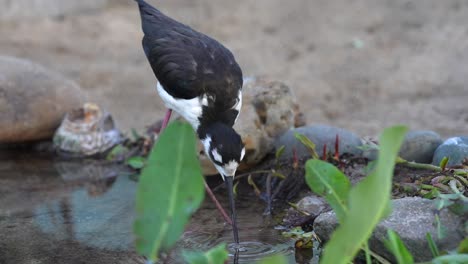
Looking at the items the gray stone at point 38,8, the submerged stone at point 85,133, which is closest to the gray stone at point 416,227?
the submerged stone at point 85,133

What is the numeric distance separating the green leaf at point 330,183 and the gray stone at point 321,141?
1525 millimetres

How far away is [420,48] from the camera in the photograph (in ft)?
26.3

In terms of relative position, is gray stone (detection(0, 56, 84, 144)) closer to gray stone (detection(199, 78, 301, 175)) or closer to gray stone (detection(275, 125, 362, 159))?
gray stone (detection(199, 78, 301, 175))

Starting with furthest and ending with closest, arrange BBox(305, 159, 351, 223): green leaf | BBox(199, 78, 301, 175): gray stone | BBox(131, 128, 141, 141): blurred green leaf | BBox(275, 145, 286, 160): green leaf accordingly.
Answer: BBox(131, 128, 141, 141): blurred green leaf → BBox(199, 78, 301, 175): gray stone → BBox(275, 145, 286, 160): green leaf → BBox(305, 159, 351, 223): green leaf

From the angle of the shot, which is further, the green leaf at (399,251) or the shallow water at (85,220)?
the shallow water at (85,220)

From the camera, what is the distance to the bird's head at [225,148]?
4102 mm

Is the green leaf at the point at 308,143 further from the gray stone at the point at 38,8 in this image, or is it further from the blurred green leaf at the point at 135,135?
the gray stone at the point at 38,8

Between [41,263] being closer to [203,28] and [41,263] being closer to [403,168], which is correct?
[403,168]

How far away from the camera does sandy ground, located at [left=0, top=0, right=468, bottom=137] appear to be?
6996 mm

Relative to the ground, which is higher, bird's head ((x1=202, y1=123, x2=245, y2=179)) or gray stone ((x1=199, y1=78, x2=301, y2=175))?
bird's head ((x1=202, y1=123, x2=245, y2=179))

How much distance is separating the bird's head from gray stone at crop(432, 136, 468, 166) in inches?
50.0

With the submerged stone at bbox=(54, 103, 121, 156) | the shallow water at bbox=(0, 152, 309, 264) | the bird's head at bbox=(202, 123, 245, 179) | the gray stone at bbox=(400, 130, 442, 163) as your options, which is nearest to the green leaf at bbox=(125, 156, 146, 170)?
the shallow water at bbox=(0, 152, 309, 264)

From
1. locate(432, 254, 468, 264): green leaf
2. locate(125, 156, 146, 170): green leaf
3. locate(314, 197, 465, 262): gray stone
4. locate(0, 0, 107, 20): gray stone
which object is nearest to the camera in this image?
locate(432, 254, 468, 264): green leaf

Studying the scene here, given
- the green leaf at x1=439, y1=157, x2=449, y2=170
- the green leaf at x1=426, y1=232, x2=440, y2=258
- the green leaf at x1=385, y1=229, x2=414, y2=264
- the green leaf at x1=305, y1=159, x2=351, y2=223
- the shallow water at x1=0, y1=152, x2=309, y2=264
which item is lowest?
the shallow water at x1=0, y1=152, x2=309, y2=264
